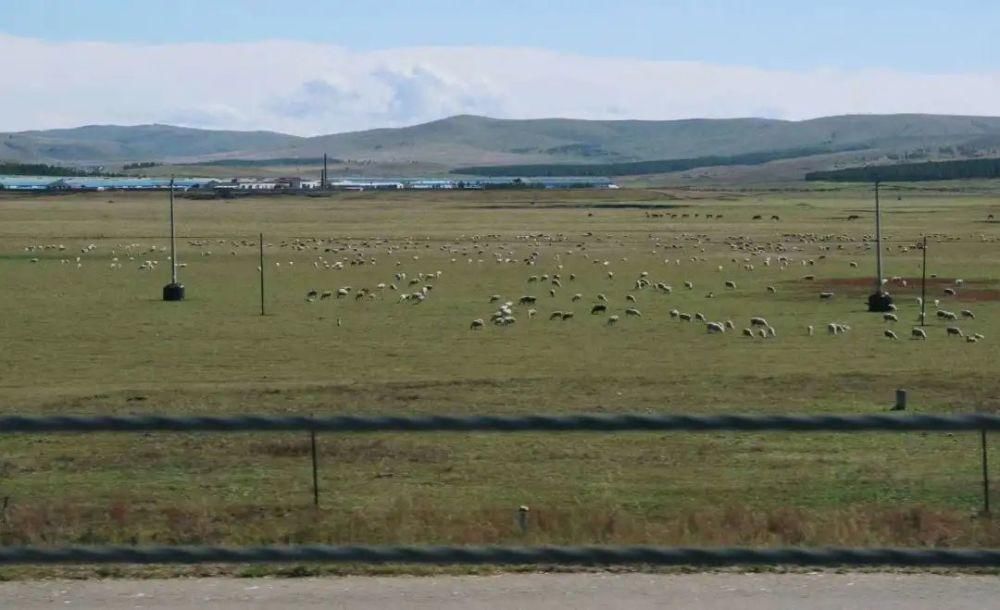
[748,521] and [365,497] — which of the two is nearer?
[748,521]

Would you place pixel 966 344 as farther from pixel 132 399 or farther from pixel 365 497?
pixel 365 497

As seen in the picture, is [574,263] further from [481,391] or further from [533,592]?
[533,592]

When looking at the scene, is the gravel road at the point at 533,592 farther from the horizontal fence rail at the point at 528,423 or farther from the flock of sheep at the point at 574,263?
the flock of sheep at the point at 574,263

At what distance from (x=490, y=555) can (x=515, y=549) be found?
15 centimetres

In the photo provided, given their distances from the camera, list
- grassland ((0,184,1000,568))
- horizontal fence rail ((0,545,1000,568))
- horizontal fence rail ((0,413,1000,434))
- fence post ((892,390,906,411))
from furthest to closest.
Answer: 1. fence post ((892,390,906,411))
2. grassland ((0,184,1000,568))
3. horizontal fence rail ((0,545,1000,568))
4. horizontal fence rail ((0,413,1000,434))

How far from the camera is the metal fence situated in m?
7.53

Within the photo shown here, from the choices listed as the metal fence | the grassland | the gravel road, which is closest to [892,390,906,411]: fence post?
the grassland

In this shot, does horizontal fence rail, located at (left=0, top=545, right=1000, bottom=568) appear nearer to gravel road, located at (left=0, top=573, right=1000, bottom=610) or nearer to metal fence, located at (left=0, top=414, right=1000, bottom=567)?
metal fence, located at (left=0, top=414, right=1000, bottom=567)

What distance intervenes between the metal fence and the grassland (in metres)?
1.69

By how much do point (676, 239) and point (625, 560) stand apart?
8285 cm

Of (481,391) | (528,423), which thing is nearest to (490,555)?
(528,423)

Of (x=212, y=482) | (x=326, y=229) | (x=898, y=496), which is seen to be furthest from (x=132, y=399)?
(x=326, y=229)

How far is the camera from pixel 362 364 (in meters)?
32.2

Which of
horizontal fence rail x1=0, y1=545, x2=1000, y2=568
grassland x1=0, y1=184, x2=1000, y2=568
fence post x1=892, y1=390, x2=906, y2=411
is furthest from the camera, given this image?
→ fence post x1=892, y1=390, x2=906, y2=411
